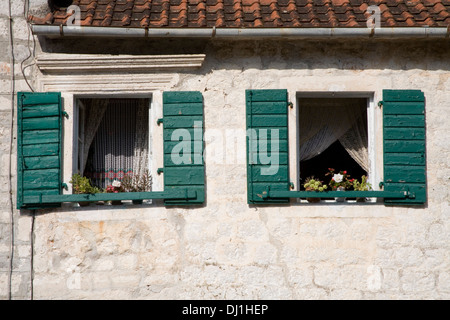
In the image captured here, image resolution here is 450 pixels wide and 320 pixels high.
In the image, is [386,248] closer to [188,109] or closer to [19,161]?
[188,109]

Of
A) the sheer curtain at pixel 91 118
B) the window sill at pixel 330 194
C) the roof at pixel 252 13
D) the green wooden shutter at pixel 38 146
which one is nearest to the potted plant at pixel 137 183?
the sheer curtain at pixel 91 118

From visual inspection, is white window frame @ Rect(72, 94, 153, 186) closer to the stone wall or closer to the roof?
the stone wall

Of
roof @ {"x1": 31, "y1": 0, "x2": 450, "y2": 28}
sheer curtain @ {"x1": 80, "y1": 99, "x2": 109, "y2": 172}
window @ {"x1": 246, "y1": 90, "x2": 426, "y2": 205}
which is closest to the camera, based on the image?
window @ {"x1": 246, "y1": 90, "x2": 426, "y2": 205}

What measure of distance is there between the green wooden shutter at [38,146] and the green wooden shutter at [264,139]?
194 cm

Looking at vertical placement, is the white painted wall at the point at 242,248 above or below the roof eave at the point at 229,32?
below

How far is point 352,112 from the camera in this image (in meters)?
7.89

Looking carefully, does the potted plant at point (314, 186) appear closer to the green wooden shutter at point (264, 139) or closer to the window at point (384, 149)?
the window at point (384, 149)

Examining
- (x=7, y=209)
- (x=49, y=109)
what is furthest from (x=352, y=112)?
(x=7, y=209)

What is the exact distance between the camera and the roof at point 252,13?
24.4 feet

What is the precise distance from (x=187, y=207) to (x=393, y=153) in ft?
7.10

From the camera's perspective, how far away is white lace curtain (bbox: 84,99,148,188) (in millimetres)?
7789

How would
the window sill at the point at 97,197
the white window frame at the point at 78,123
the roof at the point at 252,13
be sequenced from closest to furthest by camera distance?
the window sill at the point at 97,197 → the roof at the point at 252,13 → the white window frame at the point at 78,123

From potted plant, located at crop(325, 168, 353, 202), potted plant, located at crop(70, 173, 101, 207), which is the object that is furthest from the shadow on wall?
potted plant, located at crop(70, 173, 101, 207)

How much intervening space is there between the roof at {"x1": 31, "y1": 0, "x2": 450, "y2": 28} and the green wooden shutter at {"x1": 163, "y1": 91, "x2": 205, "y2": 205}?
0.78 m
